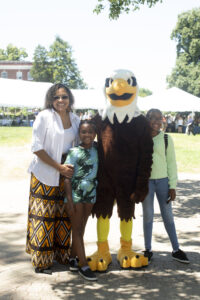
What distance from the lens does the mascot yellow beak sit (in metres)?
3.92

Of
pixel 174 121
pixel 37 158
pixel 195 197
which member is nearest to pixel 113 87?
pixel 37 158

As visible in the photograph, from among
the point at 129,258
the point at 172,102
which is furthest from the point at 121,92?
the point at 172,102

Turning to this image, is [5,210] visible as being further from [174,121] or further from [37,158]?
[174,121]

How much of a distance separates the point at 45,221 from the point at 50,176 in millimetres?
455

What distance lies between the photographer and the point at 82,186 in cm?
359

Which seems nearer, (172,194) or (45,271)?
(45,271)

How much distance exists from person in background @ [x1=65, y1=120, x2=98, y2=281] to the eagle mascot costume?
17 centimetres

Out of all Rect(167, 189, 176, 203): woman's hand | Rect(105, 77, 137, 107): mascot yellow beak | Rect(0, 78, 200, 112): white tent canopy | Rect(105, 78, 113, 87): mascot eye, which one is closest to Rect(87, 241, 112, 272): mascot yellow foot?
Rect(167, 189, 176, 203): woman's hand

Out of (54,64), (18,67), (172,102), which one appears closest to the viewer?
(172,102)

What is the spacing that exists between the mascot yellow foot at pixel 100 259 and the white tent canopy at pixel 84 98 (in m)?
11.4

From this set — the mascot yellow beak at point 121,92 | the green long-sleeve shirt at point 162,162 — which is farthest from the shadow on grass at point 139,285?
the mascot yellow beak at point 121,92

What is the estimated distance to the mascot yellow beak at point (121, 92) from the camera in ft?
12.8

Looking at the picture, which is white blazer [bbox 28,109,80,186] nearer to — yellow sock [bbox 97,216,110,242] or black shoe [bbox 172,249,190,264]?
yellow sock [bbox 97,216,110,242]

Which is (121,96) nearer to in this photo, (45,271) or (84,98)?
(45,271)
